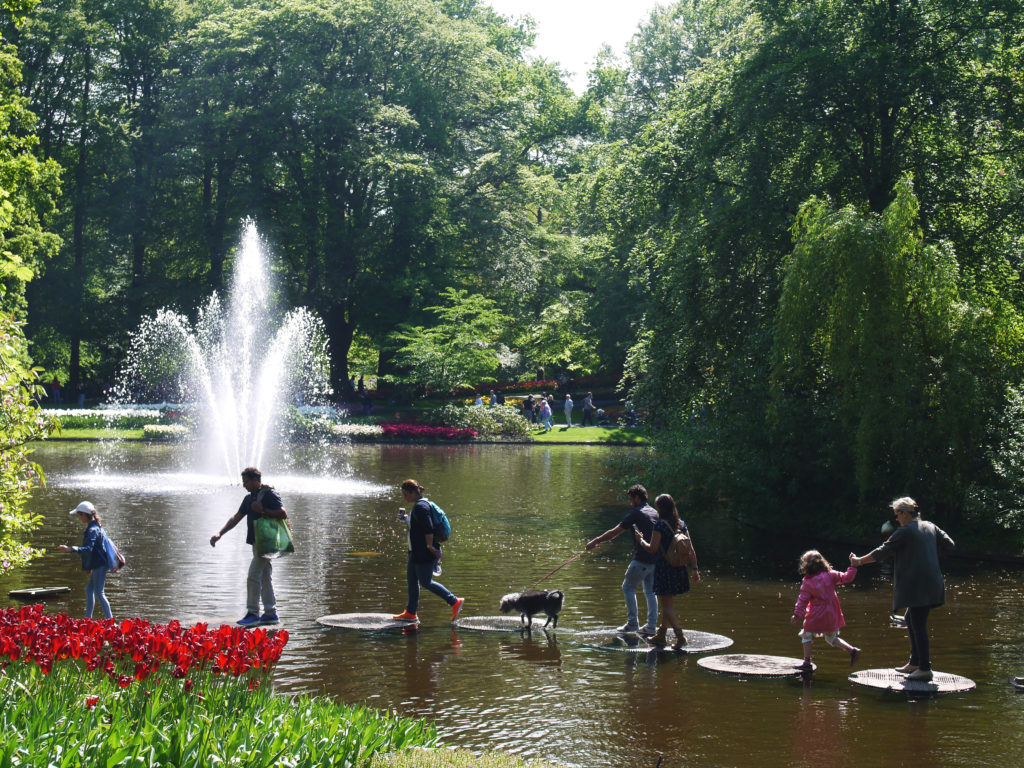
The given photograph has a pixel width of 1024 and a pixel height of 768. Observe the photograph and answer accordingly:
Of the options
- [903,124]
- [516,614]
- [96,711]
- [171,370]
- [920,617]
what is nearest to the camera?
[96,711]

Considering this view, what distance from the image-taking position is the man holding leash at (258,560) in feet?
38.6

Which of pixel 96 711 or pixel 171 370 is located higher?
pixel 171 370

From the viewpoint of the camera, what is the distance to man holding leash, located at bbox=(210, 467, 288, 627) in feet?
38.6

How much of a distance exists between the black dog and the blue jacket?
14.1ft

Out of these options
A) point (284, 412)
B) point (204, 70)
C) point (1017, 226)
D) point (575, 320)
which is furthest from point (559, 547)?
point (204, 70)

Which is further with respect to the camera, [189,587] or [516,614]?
[189,587]

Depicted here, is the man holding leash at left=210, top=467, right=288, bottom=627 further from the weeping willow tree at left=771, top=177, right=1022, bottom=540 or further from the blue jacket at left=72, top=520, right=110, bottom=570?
the weeping willow tree at left=771, top=177, right=1022, bottom=540

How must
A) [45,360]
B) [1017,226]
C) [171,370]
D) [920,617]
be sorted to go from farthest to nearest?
[45,360]
[171,370]
[1017,226]
[920,617]

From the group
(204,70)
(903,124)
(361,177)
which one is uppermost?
(204,70)

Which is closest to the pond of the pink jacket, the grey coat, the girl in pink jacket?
the girl in pink jacket

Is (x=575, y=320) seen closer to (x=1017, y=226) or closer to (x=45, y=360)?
(x=45, y=360)

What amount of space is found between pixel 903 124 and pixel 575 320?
111ft

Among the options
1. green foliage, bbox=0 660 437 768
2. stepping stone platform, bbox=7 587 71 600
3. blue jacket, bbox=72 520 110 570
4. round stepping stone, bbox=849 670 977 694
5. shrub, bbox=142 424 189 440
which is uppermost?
shrub, bbox=142 424 189 440

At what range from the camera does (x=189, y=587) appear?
1401 cm
